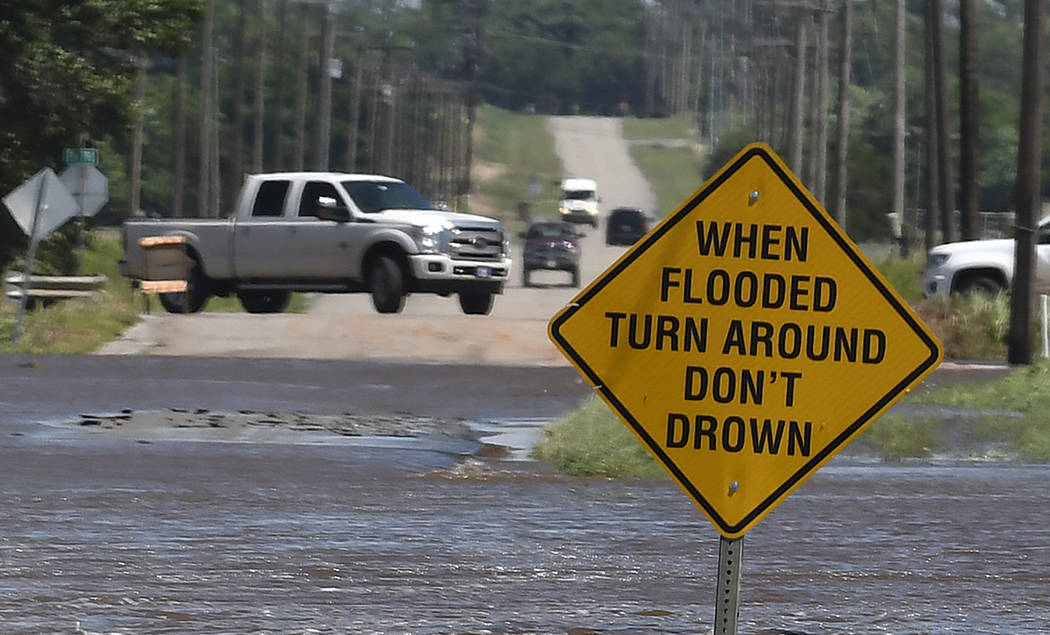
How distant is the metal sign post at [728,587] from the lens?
23.2 ft

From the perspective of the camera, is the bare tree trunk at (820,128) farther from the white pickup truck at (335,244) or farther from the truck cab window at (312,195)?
the truck cab window at (312,195)

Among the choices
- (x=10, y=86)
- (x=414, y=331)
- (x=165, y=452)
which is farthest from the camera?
(x=10, y=86)

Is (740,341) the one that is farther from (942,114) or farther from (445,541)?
(942,114)

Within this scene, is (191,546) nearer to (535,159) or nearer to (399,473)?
(399,473)

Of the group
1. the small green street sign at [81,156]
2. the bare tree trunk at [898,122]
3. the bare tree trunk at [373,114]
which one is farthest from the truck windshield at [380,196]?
the bare tree trunk at [373,114]

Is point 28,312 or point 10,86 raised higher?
point 10,86

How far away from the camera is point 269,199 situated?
3206 centimetres

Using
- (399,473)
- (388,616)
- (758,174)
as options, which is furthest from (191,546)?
(758,174)

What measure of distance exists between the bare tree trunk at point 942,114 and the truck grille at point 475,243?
14410mm

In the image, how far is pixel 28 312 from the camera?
30.3 meters

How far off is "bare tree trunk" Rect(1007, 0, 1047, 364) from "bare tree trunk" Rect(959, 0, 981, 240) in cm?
856

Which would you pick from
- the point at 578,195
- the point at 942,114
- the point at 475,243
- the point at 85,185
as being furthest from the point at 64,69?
the point at 578,195

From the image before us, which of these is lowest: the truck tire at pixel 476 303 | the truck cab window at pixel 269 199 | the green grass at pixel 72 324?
the green grass at pixel 72 324

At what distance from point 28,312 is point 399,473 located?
54.4 ft
